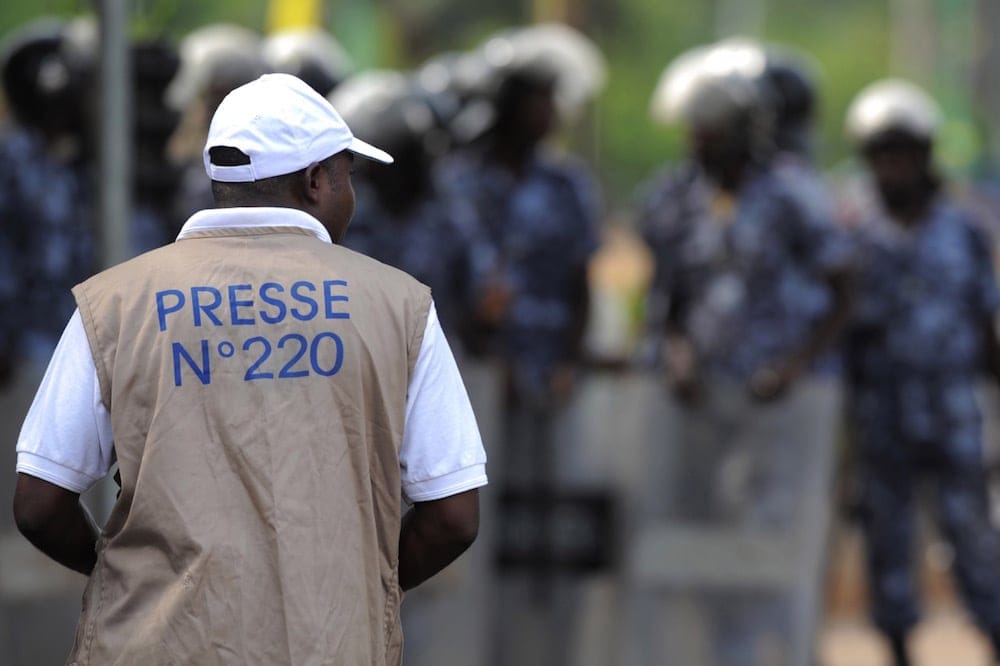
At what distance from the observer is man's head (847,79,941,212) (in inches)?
277

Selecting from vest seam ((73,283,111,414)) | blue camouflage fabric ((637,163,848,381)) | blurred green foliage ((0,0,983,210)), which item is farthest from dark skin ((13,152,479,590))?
blurred green foliage ((0,0,983,210))

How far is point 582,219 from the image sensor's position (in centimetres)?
703

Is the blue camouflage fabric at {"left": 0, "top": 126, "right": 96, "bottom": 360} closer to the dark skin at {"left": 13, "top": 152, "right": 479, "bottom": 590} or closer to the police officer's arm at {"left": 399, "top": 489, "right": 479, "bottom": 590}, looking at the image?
the dark skin at {"left": 13, "top": 152, "right": 479, "bottom": 590}

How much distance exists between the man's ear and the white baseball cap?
3 cm

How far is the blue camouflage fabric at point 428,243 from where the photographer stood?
651 centimetres

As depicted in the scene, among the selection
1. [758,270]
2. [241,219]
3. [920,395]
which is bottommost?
[920,395]

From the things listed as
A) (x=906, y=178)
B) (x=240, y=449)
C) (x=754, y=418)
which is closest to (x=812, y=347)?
(x=754, y=418)

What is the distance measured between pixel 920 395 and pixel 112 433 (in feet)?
15.1

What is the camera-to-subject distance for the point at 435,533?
302cm

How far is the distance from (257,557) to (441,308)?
12.3ft

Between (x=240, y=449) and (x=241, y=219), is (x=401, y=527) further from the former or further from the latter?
(x=241, y=219)

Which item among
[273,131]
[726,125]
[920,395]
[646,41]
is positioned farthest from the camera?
[646,41]

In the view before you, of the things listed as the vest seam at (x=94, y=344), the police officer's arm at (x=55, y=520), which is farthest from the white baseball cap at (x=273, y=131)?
the police officer's arm at (x=55, y=520)

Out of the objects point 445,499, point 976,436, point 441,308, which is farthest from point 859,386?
point 445,499
